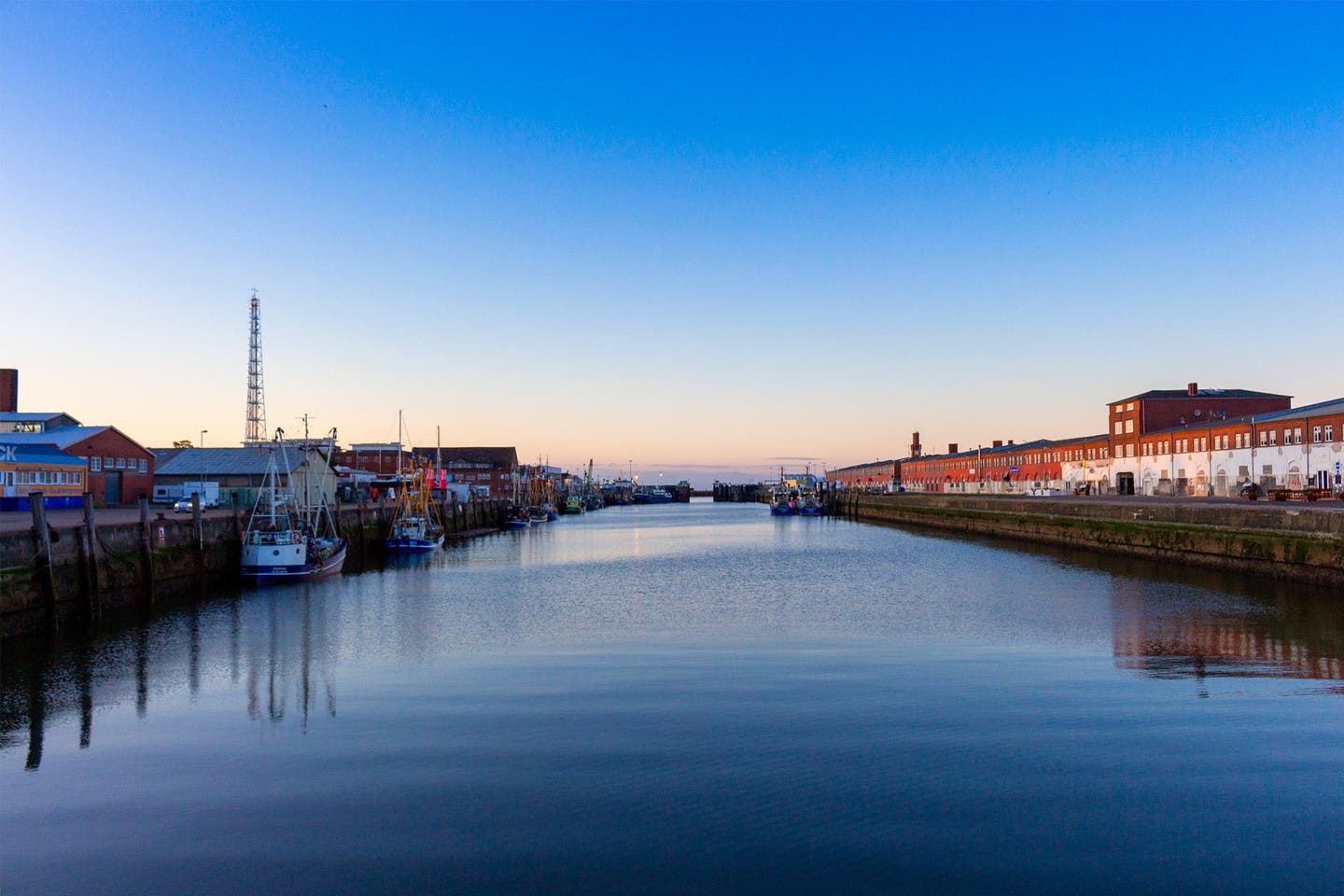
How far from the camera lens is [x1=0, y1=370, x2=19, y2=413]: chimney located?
72.6m

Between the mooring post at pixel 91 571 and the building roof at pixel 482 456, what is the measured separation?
111 metres

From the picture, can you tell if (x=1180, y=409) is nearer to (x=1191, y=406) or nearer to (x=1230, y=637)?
(x=1191, y=406)

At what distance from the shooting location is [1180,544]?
43.5 metres

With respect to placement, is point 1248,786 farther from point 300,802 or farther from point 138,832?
point 138,832

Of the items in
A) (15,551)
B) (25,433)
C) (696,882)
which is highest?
(25,433)

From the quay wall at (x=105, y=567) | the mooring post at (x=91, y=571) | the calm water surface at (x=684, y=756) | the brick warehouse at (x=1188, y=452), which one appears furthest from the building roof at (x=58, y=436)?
the brick warehouse at (x=1188, y=452)

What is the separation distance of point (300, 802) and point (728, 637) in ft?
46.2

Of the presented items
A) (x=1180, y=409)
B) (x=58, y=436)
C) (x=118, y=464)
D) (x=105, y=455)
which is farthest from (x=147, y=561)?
(x=1180, y=409)

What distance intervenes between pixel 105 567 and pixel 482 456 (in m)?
113

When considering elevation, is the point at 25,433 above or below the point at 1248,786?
above

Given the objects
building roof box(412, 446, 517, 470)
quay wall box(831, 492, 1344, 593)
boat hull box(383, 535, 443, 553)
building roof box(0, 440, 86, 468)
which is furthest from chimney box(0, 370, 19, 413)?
quay wall box(831, 492, 1344, 593)

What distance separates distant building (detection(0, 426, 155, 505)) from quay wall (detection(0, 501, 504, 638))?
23271mm

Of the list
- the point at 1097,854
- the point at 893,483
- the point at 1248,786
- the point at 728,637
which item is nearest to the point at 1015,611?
the point at 728,637

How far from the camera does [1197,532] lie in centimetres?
4247
